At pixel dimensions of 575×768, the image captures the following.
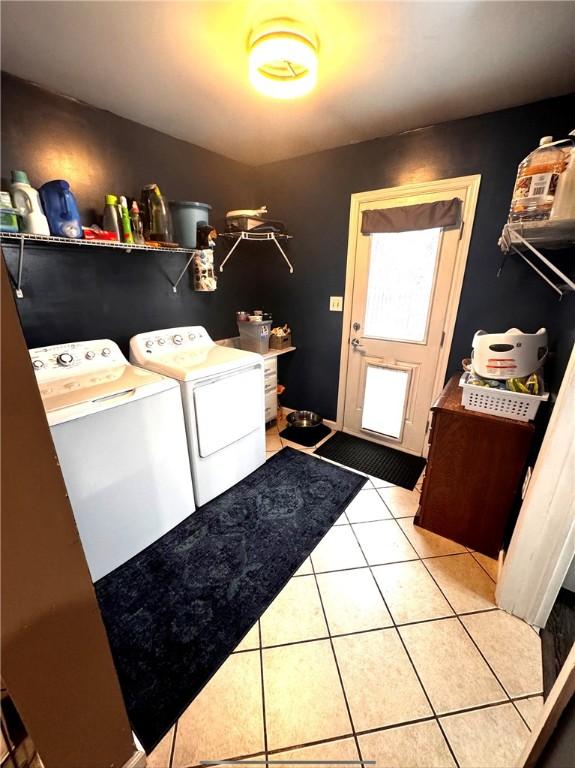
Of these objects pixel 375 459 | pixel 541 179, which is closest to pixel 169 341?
pixel 375 459

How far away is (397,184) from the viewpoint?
2.14m

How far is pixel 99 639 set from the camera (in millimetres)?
748

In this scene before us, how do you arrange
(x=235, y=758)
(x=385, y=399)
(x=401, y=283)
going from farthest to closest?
(x=385, y=399)
(x=401, y=283)
(x=235, y=758)

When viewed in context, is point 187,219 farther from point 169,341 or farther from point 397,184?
point 397,184

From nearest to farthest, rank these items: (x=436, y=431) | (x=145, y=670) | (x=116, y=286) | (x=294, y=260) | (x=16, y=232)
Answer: (x=145, y=670) → (x=16, y=232) → (x=436, y=431) → (x=116, y=286) → (x=294, y=260)

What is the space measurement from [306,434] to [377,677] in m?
1.84

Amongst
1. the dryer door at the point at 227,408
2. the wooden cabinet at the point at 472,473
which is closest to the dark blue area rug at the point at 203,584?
the dryer door at the point at 227,408

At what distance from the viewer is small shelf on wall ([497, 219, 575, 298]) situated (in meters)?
1.18

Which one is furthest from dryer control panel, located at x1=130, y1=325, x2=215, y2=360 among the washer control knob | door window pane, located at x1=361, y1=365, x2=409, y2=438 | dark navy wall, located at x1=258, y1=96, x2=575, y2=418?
door window pane, located at x1=361, y1=365, x2=409, y2=438

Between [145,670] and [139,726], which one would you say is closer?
[139,726]

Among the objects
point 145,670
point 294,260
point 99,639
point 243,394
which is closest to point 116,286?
point 243,394

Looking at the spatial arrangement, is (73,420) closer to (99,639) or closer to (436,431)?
(99,639)

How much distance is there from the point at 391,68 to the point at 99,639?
2.43 metres

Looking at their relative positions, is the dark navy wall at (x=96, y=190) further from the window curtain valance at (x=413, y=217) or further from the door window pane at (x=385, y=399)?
the door window pane at (x=385, y=399)
